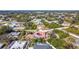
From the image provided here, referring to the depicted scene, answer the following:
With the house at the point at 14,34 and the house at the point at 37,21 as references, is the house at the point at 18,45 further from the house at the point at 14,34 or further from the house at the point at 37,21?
the house at the point at 37,21

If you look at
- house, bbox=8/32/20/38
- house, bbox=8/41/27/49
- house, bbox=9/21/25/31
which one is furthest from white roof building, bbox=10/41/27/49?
house, bbox=9/21/25/31

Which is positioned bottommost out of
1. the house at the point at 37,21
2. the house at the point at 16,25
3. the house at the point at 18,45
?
the house at the point at 18,45

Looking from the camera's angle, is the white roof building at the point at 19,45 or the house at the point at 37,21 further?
the house at the point at 37,21

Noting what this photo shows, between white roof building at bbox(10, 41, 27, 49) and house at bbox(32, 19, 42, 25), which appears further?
house at bbox(32, 19, 42, 25)

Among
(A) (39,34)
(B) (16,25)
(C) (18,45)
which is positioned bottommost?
(C) (18,45)

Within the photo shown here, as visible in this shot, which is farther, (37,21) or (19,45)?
(37,21)

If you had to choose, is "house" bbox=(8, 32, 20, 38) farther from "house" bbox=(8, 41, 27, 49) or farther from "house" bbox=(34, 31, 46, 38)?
"house" bbox=(34, 31, 46, 38)

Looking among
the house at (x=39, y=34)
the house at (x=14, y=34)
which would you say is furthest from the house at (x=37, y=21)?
the house at (x=14, y=34)

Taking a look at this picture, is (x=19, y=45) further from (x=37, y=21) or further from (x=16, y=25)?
(x=37, y=21)

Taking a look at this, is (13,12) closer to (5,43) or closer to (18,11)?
(18,11)

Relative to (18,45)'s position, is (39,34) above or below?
above

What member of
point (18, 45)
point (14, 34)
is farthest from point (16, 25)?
point (18, 45)
